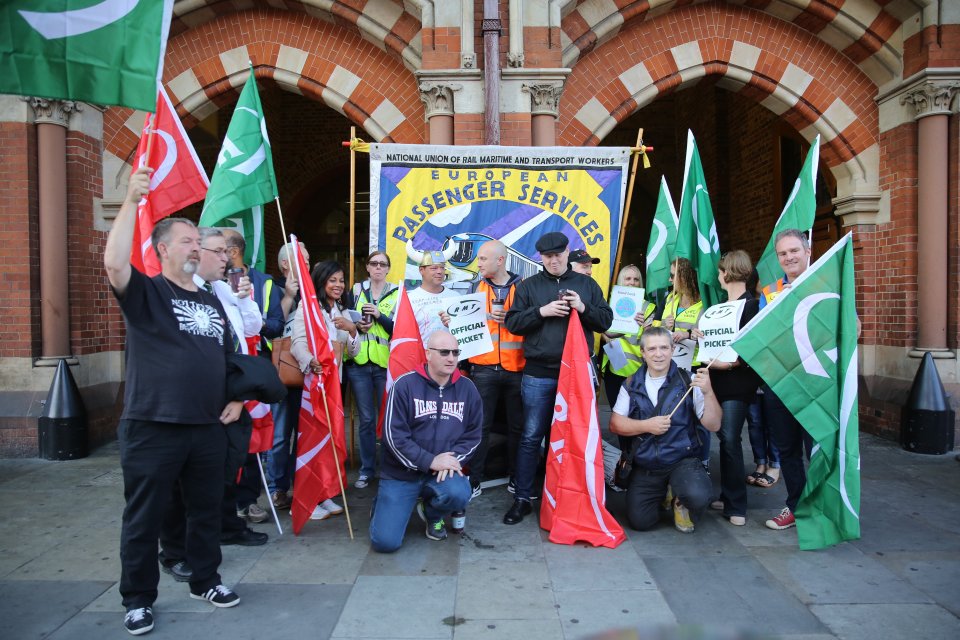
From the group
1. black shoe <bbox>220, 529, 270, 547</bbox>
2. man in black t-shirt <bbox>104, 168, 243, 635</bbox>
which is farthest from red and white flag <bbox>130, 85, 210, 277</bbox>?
black shoe <bbox>220, 529, 270, 547</bbox>

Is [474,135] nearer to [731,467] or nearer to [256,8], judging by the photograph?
[256,8]

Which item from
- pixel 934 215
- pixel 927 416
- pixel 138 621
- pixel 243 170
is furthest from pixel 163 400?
pixel 934 215

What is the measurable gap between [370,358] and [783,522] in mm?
3248

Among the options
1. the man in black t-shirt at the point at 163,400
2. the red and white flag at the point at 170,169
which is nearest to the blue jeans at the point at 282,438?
the red and white flag at the point at 170,169

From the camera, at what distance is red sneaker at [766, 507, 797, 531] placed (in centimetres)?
444

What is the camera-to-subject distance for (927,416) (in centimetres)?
665

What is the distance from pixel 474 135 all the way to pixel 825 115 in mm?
4181

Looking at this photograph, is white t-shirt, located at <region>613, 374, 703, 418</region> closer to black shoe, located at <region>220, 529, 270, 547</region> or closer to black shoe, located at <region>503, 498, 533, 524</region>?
black shoe, located at <region>503, 498, 533, 524</region>

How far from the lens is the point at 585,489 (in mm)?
4355

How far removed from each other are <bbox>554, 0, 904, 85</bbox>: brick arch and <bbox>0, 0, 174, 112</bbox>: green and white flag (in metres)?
4.96

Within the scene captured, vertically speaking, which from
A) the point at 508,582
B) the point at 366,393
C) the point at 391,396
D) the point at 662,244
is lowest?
the point at 508,582

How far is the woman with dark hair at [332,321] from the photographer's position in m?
4.73

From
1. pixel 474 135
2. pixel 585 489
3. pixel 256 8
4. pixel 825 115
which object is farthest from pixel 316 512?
pixel 825 115

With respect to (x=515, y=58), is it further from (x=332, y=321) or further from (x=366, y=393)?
(x=366, y=393)
